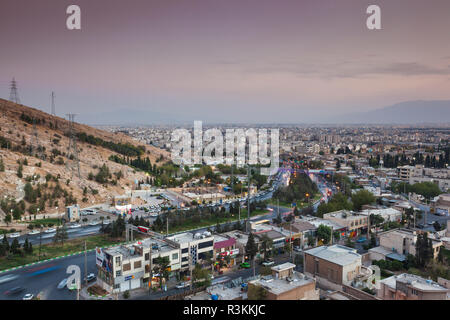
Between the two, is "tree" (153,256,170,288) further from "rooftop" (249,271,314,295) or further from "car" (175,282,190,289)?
"rooftop" (249,271,314,295)

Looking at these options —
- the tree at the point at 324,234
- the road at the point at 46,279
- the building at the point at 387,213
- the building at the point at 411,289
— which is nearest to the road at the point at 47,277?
the road at the point at 46,279

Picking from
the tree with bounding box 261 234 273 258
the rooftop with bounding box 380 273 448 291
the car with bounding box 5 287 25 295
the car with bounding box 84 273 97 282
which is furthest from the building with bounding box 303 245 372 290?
the car with bounding box 5 287 25 295

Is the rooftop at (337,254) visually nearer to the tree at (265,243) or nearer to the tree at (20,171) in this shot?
the tree at (265,243)

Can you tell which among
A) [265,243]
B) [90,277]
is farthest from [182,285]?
[265,243]

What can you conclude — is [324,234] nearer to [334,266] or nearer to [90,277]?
[334,266]
